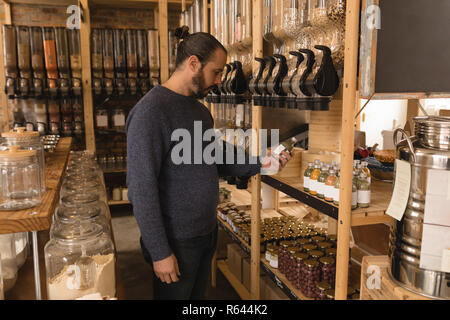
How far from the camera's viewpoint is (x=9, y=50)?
4355mm

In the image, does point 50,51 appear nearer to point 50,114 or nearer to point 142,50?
point 50,114

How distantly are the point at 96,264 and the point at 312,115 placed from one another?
1589 millimetres

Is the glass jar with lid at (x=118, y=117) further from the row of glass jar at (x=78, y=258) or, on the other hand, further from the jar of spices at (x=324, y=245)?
the row of glass jar at (x=78, y=258)

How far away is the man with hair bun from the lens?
1.56 meters

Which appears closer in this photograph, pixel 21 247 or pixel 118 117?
pixel 21 247

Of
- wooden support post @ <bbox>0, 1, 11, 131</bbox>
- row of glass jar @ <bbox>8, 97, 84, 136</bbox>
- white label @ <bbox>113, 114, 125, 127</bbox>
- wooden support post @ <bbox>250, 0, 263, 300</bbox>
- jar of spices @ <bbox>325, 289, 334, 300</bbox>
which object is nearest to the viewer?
jar of spices @ <bbox>325, 289, 334, 300</bbox>

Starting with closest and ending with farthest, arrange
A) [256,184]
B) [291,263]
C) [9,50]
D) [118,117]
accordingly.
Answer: [291,263] < [256,184] < [9,50] < [118,117]

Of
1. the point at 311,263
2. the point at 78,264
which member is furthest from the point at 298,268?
the point at 78,264

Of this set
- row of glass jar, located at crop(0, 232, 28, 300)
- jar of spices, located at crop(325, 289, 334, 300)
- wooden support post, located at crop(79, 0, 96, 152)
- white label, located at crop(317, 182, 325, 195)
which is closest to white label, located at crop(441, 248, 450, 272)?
white label, located at crop(317, 182, 325, 195)

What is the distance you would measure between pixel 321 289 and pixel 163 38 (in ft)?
12.6

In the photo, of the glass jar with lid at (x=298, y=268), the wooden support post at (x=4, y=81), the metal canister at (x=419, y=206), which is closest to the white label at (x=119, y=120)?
the wooden support post at (x=4, y=81)

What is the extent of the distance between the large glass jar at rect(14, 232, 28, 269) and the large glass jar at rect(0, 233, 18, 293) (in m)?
0.07

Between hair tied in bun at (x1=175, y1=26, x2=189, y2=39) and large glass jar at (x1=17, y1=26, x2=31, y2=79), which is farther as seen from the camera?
large glass jar at (x1=17, y1=26, x2=31, y2=79)

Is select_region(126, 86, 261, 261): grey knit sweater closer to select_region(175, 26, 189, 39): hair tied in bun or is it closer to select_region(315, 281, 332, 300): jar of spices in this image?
select_region(175, 26, 189, 39): hair tied in bun
